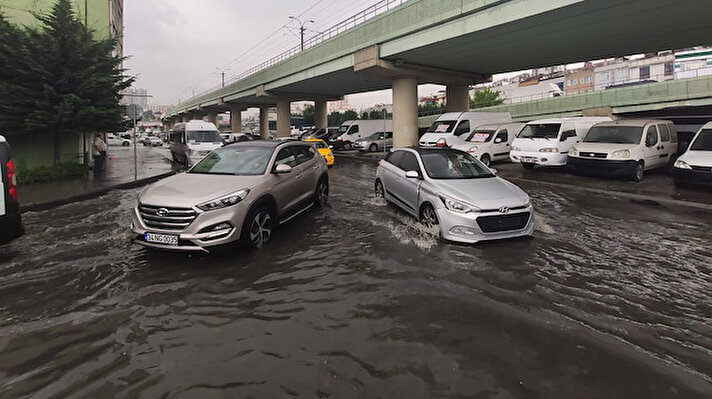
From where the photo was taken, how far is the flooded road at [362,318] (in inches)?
108

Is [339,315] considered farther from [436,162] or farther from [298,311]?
[436,162]

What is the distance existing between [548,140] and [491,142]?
3077mm

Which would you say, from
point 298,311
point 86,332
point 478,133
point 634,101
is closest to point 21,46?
point 86,332

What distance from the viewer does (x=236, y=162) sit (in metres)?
6.34

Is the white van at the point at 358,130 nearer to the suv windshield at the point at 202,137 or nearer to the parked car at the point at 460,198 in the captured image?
the suv windshield at the point at 202,137

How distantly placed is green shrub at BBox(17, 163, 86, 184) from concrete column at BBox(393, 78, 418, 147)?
670 inches

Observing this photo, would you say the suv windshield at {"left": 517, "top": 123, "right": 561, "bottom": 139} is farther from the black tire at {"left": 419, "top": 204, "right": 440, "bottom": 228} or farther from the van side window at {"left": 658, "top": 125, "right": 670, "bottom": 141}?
the black tire at {"left": 419, "top": 204, "right": 440, "bottom": 228}

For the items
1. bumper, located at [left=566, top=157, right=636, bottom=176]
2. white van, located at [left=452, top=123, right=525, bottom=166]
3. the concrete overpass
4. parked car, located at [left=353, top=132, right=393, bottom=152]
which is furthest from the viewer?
parked car, located at [left=353, top=132, right=393, bottom=152]

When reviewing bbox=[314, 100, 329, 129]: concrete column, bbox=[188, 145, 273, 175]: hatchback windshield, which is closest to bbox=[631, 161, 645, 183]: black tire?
bbox=[188, 145, 273, 175]: hatchback windshield

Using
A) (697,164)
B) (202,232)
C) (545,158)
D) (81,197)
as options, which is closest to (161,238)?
(202,232)

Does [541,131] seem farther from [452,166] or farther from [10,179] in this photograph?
[10,179]

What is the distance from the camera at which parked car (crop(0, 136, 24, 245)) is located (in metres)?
4.66

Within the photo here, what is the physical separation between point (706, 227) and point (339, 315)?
767cm

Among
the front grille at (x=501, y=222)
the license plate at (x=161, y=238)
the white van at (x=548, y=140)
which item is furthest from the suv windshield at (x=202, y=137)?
the front grille at (x=501, y=222)
